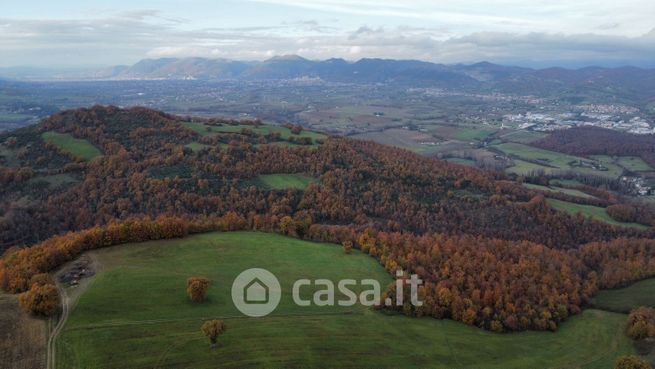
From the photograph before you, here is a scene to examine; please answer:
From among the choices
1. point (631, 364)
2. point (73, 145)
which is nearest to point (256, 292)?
point (631, 364)

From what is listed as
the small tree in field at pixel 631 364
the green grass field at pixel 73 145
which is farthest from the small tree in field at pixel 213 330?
the green grass field at pixel 73 145

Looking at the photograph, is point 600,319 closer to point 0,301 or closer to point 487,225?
point 487,225

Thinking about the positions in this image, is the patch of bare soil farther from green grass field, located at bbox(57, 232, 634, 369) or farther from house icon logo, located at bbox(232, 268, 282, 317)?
house icon logo, located at bbox(232, 268, 282, 317)

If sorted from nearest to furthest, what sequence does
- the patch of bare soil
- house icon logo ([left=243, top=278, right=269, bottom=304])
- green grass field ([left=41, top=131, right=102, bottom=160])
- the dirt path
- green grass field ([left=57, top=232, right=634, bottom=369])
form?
the dirt path
green grass field ([left=57, top=232, right=634, bottom=369])
the patch of bare soil
house icon logo ([left=243, top=278, right=269, bottom=304])
green grass field ([left=41, top=131, right=102, bottom=160])

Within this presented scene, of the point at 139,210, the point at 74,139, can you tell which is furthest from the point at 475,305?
the point at 74,139

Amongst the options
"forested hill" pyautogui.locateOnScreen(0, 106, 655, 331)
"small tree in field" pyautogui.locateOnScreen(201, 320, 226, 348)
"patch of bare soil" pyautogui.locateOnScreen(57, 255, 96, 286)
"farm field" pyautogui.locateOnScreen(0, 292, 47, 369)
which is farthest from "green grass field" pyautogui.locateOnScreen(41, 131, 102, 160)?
"small tree in field" pyautogui.locateOnScreen(201, 320, 226, 348)

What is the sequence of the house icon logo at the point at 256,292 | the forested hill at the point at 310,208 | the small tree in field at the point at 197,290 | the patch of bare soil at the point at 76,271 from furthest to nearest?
1. the forested hill at the point at 310,208
2. the house icon logo at the point at 256,292
3. the patch of bare soil at the point at 76,271
4. the small tree in field at the point at 197,290

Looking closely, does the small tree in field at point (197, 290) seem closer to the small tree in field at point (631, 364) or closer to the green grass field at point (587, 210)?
the small tree in field at point (631, 364)

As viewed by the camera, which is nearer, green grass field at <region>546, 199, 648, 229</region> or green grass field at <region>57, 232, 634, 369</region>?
green grass field at <region>57, 232, 634, 369</region>
